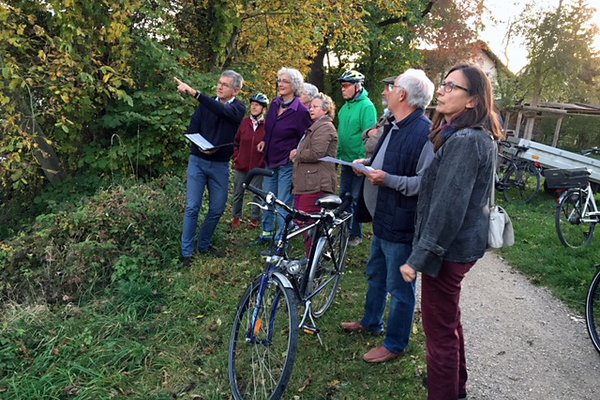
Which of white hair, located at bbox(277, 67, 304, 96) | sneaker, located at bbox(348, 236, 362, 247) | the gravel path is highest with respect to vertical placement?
white hair, located at bbox(277, 67, 304, 96)

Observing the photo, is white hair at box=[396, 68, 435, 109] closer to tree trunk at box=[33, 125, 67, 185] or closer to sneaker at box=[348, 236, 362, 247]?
sneaker at box=[348, 236, 362, 247]

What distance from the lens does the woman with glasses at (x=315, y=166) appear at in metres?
4.34

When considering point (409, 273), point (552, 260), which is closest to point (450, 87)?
point (409, 273)

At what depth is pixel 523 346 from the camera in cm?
363

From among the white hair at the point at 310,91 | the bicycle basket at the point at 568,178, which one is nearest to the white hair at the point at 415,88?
the white hair at the point at 310,91

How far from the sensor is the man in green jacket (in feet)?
16.3

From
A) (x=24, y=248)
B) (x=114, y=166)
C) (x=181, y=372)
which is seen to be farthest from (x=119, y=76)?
(x=181, y=372)

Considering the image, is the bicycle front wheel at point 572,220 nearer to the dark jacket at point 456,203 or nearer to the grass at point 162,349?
the grass at point 162,349

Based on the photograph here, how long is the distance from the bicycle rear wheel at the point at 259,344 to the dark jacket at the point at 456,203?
0.87 m

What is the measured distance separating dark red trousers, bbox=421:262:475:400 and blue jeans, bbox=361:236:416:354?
0.44 meters

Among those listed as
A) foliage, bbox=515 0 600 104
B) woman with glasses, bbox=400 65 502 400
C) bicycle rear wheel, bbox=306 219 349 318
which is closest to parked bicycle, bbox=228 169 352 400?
bicycle rear wheel, bbox=306 219 349 318

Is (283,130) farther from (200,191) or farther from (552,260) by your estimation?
(552,260)

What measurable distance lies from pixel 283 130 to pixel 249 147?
3.07 feet

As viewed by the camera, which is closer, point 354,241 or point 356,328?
point 356,328
